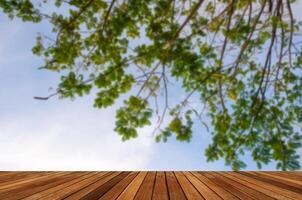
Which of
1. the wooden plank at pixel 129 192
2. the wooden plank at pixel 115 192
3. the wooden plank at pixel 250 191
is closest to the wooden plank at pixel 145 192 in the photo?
the wooden plank at pixel 129 192

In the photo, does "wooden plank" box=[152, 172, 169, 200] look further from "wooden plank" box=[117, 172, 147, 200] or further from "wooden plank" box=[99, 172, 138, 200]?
"wooden plank" box=[99, 172, 138, 200]

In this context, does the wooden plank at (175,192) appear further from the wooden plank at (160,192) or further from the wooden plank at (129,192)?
the wooden plank at (129,192)

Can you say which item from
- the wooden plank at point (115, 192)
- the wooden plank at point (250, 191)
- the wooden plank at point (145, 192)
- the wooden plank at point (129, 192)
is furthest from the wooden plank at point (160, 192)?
the wooden plank at point (250, 191)

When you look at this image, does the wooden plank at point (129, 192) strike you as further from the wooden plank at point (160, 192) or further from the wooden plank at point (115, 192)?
the wooden plank at point (160, 192)

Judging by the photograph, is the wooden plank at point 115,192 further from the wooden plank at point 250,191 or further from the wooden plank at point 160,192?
the wooden plank at point 250,191

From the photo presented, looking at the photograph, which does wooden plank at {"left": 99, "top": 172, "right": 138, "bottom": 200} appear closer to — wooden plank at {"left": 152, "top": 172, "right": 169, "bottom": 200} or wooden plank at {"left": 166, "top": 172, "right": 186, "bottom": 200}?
wooden plank at {"left": 152, "top": 172, "right": 169, "bottom": 200}

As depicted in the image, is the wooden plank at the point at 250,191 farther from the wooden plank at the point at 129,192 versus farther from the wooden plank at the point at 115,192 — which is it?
the wooden plank at the point at 115,192

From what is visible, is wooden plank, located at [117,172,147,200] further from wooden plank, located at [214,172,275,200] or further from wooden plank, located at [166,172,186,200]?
wooden plank, located at [214,172,275,200]

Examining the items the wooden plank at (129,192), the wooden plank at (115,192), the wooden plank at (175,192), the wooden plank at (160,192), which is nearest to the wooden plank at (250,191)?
the wooden plank at (175,192)

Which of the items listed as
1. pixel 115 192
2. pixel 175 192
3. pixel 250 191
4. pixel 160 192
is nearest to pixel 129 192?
pixel 115 192

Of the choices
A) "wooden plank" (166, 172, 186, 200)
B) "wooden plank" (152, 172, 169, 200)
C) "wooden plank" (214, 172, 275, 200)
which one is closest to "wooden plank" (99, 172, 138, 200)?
"wooden plank" (152, 172, 169, 200)

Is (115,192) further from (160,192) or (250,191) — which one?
(250,191)

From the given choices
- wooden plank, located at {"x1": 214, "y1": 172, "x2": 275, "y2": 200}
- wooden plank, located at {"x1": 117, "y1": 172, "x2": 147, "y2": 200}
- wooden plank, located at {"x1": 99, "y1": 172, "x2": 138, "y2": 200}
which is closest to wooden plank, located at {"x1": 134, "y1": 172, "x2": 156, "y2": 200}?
wooden plank, located at {"x1": 117, "y1": 172, "x2": 147, "y2": 200}

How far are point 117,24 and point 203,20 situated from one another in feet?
4.34
